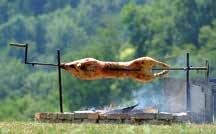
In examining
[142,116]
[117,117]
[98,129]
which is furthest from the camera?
[117,117]

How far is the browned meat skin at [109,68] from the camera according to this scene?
21.8 metres

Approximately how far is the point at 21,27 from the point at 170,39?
51139 millimetres

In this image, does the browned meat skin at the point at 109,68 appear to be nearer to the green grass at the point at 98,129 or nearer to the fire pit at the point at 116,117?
the fire pit at the point at 116,117

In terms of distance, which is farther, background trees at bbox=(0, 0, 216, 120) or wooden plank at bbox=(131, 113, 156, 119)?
background trees at bbox=(0, 0, 216, 120)

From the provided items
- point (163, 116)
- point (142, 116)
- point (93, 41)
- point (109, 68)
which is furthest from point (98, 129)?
point (93, 41)

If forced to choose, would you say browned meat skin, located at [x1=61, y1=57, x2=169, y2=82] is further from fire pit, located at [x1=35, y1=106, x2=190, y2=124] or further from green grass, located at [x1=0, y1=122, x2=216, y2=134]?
green grass, located at [x1=0, y1=122, x2=216, y2=134]

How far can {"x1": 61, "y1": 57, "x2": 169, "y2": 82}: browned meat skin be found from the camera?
71.6ft

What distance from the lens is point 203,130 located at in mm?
17453

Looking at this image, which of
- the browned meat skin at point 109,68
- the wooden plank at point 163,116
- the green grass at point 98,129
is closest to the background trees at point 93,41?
the browned meat skin at point 109,68

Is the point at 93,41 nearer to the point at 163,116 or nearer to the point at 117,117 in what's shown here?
the point at 117,117

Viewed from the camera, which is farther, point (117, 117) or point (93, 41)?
point (93, 41)

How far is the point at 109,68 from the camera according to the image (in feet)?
71.7

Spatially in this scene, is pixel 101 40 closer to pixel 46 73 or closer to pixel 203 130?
pixel 46 73

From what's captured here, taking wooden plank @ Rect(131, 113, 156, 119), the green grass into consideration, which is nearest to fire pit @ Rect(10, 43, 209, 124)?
wooden plank @ Rect(131, 113, 156, 119)
